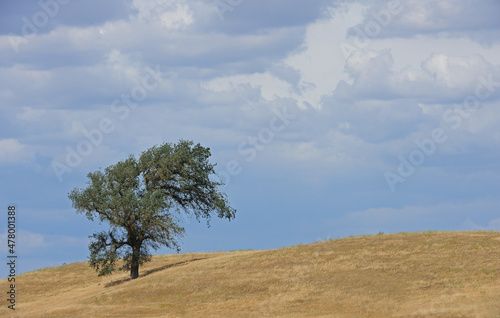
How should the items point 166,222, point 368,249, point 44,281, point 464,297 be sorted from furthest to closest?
point 44,281 < point 166,222 < point 368,249 < point 464,297

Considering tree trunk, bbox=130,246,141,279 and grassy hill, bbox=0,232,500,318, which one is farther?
tree trunk, bbox=130,246,141,279

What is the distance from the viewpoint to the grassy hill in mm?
35812

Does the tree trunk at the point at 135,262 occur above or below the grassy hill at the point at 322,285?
above

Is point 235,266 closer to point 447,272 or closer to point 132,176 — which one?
point 132,176

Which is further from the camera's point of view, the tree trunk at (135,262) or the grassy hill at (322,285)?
the tree trunk at (135,262)

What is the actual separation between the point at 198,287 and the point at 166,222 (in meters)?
11.6

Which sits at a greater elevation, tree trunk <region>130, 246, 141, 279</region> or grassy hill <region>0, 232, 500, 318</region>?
tree trunk <region>130, 246, 141, 279</region>

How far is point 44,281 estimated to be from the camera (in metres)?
63.2

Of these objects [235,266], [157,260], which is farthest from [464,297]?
[157,260]

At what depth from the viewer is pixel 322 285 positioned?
41312 mm

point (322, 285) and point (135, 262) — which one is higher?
point (135, 262)

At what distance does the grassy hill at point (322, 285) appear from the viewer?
35812 mm

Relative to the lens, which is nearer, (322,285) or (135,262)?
(322,285)

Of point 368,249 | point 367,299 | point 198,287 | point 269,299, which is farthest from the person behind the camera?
point 368,249
